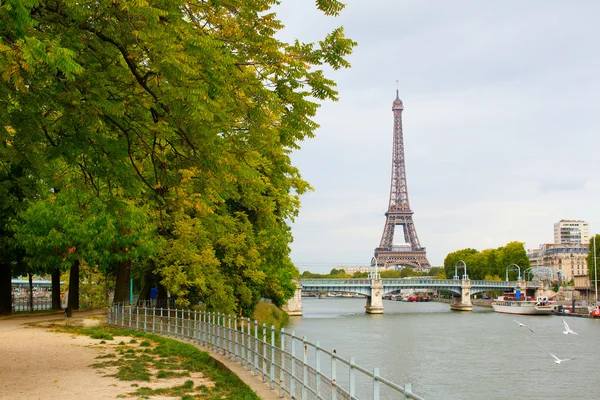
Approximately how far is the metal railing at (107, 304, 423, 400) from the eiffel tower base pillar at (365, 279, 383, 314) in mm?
67548

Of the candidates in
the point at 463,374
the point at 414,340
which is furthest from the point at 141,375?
the point at 414,340

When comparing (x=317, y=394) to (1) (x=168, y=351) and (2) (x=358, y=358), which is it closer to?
(1) (x=168, y=351)

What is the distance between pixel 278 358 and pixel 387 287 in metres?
97.7

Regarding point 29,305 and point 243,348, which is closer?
point 243,348

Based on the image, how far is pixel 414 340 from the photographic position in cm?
5394

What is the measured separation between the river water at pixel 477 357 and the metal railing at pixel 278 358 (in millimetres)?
4690

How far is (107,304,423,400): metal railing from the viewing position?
9.43 metres

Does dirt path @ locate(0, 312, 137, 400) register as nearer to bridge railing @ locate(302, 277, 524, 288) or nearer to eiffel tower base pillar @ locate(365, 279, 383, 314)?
eiffel tower base pillar @ locate(365, 279, 383, 314)

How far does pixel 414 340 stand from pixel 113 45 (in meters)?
45.9

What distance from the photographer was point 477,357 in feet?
143

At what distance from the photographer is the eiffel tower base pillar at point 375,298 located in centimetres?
10139

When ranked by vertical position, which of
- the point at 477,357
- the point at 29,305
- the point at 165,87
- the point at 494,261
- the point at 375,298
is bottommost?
the point at 477,357

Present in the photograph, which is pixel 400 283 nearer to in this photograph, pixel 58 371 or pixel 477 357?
pixel 477 357

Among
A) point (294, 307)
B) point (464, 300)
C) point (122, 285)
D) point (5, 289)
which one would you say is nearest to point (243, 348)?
point (122, 285)
